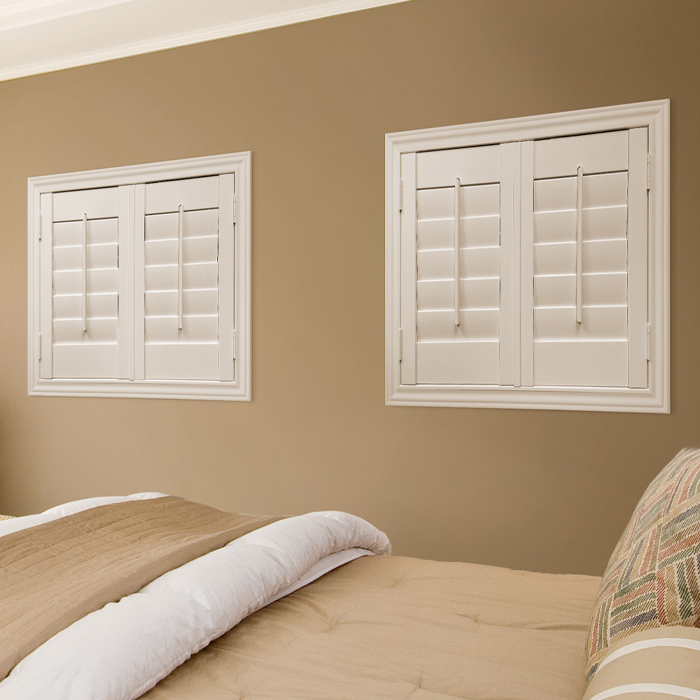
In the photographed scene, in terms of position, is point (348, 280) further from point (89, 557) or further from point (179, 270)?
point (89, 557)

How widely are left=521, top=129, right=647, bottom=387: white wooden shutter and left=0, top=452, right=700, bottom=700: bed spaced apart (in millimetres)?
1181

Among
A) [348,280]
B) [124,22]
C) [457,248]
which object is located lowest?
[348,280]

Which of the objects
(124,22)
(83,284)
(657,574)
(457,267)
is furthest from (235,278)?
(657,574)

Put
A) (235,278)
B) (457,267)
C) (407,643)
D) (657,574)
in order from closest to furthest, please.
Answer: (657,574)
(407,643)
(457,267)
(235,278)

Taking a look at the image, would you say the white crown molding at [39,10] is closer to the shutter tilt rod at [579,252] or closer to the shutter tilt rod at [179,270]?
the shutter tilt rod at [179,270]

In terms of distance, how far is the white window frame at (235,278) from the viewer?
3.28 meters

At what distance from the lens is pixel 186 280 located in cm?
340

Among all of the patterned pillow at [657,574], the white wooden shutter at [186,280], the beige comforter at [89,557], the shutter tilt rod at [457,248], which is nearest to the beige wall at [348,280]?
the white wooden shutter at [186,280]

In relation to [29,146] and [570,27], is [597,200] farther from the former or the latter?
[29,146]

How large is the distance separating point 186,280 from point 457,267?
136 cm

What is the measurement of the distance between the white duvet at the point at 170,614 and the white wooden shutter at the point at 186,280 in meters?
1.62

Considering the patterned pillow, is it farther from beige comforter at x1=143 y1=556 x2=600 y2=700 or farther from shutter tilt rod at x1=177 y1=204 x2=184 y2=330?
shutter tilt rod at x1=177 y1=204 x2=184 y2=330

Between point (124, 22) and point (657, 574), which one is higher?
point (124, 22)

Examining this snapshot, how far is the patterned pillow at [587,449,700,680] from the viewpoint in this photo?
3.14 ft
